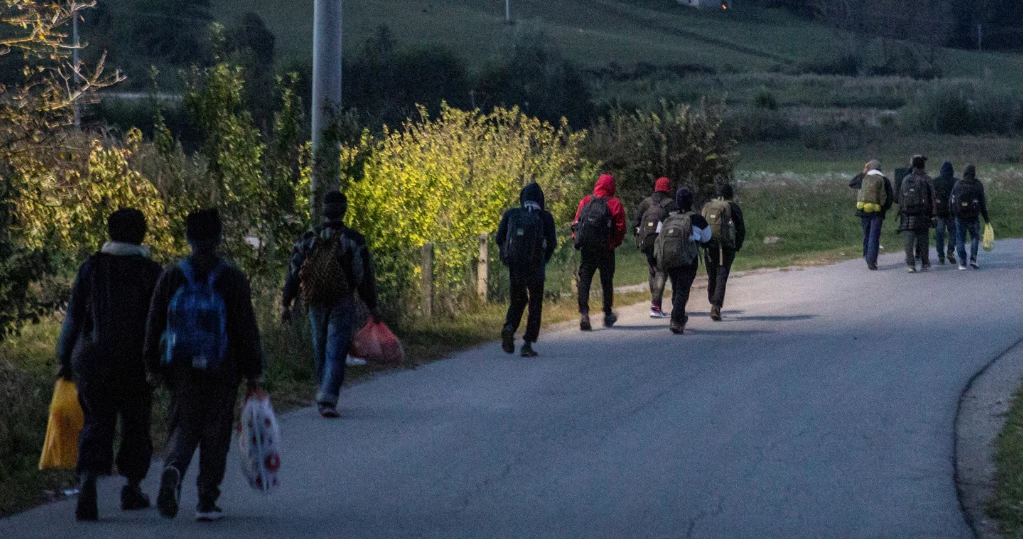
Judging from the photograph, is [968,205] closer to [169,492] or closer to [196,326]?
[196,326]

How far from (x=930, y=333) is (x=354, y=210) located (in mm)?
6736

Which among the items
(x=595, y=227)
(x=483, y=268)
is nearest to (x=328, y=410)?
(x=595, y=227)

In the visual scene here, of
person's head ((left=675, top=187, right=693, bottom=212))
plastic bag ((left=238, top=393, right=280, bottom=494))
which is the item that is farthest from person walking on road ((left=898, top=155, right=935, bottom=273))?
plastic bag ((left=238, top=393, right=280, bottom=494))

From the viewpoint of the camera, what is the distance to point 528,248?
1293 centimetres

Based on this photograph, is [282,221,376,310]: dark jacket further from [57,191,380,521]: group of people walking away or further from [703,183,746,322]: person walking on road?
[703,183,746,322]: person walking on road

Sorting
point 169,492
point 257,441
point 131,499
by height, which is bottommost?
point 131,499

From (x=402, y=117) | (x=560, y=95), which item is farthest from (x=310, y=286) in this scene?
(x=560, y=95)

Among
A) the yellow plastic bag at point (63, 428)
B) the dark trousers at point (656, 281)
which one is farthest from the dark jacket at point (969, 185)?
the yellow plastic bag at point (63, 428)

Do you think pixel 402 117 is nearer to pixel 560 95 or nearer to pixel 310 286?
pixel 560 95

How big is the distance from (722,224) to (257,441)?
32.3 feet

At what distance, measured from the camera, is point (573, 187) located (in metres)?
22.5

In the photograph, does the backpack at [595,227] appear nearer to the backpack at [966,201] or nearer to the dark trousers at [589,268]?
the dark trousers at [589,268]

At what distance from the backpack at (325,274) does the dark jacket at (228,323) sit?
99.8 inches

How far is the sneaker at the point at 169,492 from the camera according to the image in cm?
686
